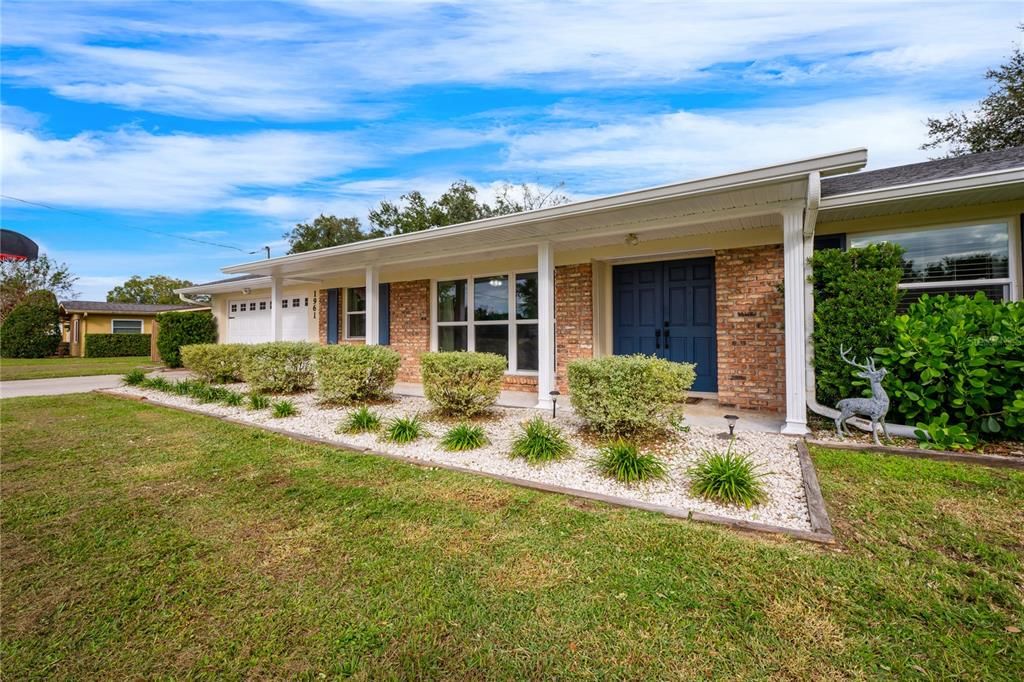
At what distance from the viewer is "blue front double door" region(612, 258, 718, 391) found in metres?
6.93

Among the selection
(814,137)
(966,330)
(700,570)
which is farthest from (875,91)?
(700,570)

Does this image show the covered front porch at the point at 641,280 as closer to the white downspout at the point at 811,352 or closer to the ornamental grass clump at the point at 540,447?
the white downspout at the point at 811,352

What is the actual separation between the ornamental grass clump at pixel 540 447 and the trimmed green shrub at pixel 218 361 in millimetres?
7506

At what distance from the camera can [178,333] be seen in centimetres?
A: 1434

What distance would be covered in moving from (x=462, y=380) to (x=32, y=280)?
38146 mm

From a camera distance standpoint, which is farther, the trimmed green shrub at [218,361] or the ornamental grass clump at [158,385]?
the trimmed green shrub at [218,361]

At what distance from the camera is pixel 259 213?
20.2 meters

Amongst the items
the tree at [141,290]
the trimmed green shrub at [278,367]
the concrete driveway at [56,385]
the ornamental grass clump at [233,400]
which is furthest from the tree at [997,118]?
the tree at [141,290]

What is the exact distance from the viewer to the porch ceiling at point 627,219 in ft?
14.7

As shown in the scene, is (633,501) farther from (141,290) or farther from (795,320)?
(141,290)

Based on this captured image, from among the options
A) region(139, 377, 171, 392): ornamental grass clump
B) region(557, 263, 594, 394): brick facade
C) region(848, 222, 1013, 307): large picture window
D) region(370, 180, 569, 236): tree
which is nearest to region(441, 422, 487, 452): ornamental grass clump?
region(557, 263, 594, 394): brick facade

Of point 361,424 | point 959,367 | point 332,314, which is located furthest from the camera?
point 332,314

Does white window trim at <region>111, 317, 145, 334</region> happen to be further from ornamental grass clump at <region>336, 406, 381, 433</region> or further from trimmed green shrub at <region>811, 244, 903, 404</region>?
trimmed green shrub at <region>811, 244, 903, 404</region>

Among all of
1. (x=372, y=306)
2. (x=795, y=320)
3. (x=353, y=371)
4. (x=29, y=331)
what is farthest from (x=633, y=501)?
(x=29, y=331)
